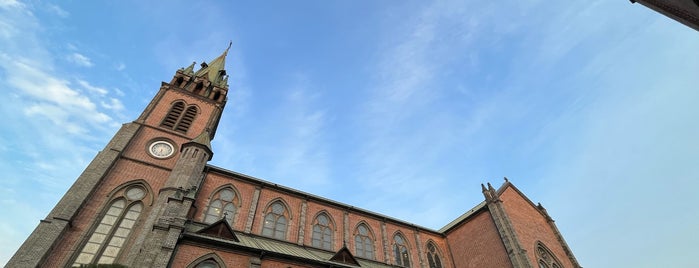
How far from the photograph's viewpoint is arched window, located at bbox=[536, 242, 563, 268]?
22.7 m

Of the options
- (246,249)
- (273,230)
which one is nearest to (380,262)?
(273,230)

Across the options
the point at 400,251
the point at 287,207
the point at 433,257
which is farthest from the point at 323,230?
the point at 433,257

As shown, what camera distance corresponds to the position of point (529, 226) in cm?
2462

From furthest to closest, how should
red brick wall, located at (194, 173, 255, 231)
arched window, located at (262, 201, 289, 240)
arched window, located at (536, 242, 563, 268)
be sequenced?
arched window, located at (536, 242, 563, 268), arched window, located at (262, 201, 289, 240), red brick wall, located at (194, 173, 255, 231)

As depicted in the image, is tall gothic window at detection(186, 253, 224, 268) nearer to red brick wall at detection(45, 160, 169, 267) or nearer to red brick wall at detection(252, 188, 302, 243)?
red brick wall at detection(45, 160, 169, 267)

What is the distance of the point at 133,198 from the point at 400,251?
57.2 ft

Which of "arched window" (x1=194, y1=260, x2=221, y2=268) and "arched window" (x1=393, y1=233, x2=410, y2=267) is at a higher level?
"arched window" (x1=393, y1=233, x2=410, y2=267)

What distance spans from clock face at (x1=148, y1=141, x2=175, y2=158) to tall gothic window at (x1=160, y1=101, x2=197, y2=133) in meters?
1.75

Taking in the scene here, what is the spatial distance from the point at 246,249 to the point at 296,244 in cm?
462

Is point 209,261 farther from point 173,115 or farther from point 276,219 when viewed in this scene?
point 173,115

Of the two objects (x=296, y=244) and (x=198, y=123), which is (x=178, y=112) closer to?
(x=198, y=123)

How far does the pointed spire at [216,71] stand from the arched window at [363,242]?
55.2 feet

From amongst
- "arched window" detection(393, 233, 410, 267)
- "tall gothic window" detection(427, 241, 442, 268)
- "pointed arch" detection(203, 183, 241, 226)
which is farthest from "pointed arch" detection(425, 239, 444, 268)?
"pointed arch" detection(203, 183, 241, 226)

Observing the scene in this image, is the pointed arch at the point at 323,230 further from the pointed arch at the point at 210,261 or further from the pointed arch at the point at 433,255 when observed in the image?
the pointed arch at the point at 433,255
